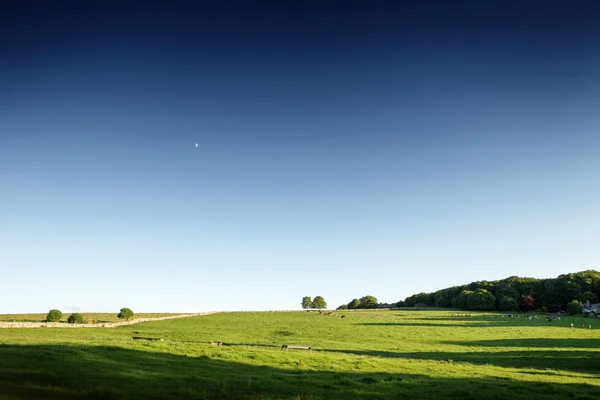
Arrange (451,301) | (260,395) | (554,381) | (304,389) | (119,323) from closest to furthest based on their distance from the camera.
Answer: (260,395)
(304,389)
(554,381)
(119,323)
(451,301)

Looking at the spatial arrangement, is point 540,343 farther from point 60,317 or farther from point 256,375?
point 60,317

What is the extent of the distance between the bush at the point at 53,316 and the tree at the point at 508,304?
137729mm

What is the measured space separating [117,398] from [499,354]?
50.0 meters

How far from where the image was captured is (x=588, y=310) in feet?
407

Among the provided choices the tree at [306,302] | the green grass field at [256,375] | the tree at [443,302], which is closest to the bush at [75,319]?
the green grass field at [256,375]

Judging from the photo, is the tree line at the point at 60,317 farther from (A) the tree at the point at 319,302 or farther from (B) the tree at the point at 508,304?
(B) the tree at the point at 508,304

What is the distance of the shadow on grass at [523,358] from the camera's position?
41.7m

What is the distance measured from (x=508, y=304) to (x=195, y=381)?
472 feet

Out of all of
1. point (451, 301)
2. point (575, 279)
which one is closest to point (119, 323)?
point (451, 301)

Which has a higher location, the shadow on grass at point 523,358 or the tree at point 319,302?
the tree at point 319,302

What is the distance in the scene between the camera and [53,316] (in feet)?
273

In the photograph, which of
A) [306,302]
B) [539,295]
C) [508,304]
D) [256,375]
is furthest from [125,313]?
[539,295]

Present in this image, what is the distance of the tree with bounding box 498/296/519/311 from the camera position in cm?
13800

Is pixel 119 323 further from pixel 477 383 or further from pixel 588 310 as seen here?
pixel 588 310
